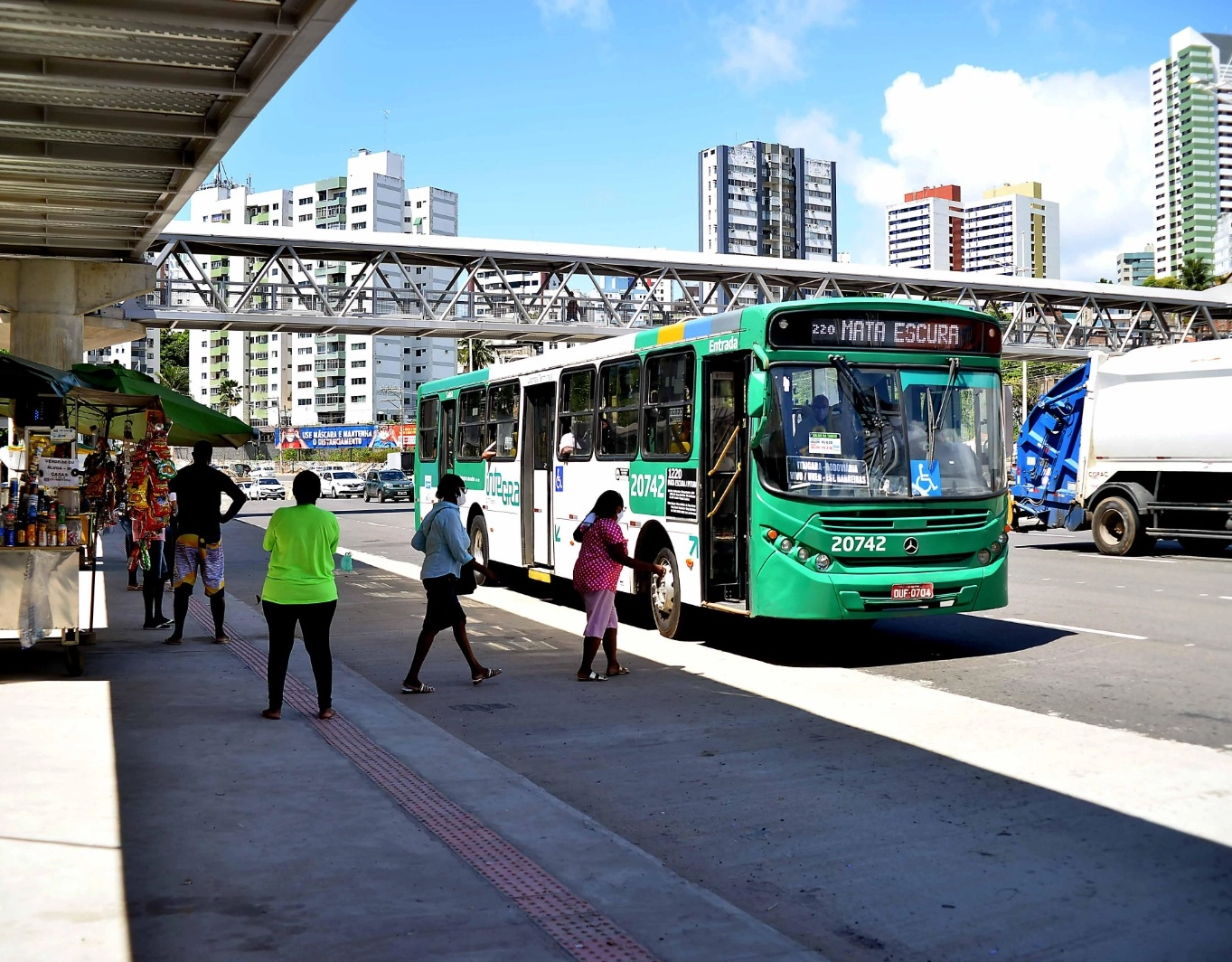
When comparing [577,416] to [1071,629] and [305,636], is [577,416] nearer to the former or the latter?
[1071,629]

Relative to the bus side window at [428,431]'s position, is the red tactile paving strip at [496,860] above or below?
below

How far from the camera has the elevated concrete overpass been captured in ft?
36.0

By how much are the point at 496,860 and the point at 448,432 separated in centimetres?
1559

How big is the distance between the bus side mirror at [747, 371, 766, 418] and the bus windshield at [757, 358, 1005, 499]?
0.09m

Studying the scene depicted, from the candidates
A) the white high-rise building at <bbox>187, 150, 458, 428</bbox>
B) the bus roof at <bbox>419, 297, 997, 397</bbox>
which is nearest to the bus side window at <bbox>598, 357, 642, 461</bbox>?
the bus roof at <bbox>419, 297, 997, 397</bbox>

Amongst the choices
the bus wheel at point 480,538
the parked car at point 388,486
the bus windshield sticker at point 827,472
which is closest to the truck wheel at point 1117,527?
the bus wheel at point 480,538

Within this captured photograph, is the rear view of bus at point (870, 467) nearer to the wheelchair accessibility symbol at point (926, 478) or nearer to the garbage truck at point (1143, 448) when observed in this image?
the wheelchair accessibility symbol at point (926, 478)

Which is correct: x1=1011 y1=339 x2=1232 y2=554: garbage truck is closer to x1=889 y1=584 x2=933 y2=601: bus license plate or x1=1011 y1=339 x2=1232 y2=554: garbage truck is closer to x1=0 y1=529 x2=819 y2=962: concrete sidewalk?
x1=889 y1=584 x2=933 y2=601: bus license plate

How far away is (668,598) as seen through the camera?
13.5 m

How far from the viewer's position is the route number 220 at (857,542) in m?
11.5

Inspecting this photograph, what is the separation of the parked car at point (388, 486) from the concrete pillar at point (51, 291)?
36518 millimetres

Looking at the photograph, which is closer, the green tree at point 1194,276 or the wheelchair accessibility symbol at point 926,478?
the wheelchair accessibility symbol at point 926,478

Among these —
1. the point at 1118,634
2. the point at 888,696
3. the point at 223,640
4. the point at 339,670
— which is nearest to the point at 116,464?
the point at 223,640

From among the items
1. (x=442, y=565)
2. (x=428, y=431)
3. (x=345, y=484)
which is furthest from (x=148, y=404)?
(x=345, y=484)
